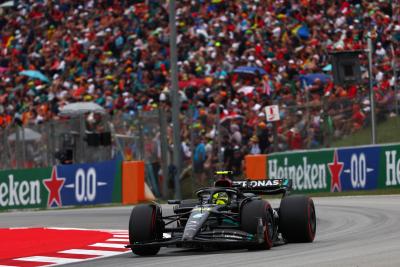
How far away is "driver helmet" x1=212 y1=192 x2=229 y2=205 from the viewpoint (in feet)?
44.0

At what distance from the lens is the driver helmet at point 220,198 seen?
1341cm

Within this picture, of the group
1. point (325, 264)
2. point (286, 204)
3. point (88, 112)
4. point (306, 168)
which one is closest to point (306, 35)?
point (306, 168)

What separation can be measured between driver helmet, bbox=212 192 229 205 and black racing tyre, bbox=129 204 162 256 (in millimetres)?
725

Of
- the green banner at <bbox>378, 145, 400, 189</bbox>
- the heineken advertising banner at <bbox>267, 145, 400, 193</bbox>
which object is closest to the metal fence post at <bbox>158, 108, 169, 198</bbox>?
the heineken advertising banner at <bbox>267, 145, 400, 193</bbox>

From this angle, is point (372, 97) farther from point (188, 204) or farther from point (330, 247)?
point (330, 247)

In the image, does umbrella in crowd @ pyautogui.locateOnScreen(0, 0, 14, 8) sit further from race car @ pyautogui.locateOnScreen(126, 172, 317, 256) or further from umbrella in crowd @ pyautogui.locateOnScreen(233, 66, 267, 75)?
race car @ pyautogui.locateOnScreen(126, 172, 317, 256)

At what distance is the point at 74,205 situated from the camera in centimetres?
2928

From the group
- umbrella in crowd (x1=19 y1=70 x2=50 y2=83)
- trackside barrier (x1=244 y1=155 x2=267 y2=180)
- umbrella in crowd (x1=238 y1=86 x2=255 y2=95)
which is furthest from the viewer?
umbrella in crowd (x1=19 y1=70 x2=50 y2=83)

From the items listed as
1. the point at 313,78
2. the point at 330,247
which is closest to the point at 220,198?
the point at 330,247

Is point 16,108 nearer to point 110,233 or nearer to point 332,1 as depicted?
point 332,1

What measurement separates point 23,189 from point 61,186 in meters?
1.44

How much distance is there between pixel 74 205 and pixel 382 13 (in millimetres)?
9801

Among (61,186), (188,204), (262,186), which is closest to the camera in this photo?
(188,204)

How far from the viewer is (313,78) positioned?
2719 centimetres
